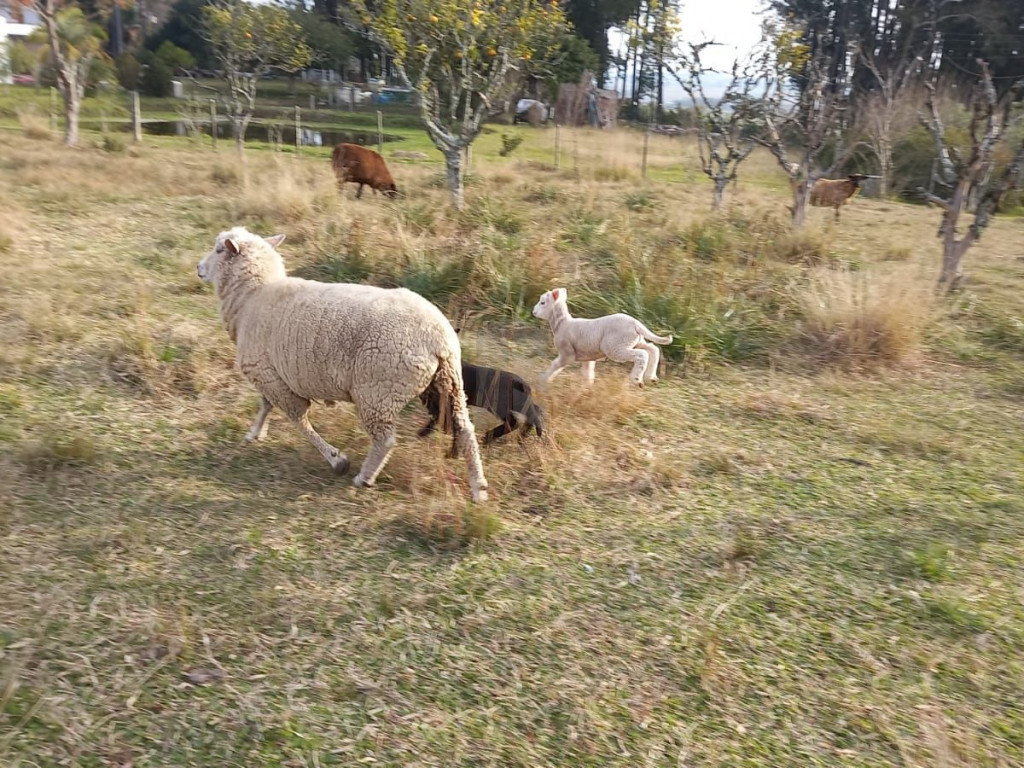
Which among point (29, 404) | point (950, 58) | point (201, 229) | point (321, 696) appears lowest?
point (321, 696)

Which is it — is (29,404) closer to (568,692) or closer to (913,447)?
(568,692)

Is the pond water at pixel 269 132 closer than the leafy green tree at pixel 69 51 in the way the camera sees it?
No

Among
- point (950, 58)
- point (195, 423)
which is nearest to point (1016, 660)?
point (195, 423)

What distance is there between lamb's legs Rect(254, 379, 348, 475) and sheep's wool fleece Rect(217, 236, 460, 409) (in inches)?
2.8

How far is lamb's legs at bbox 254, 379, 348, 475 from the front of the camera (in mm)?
4391

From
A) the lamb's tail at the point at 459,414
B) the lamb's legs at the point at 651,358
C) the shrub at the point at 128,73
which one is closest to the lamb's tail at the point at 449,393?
the lamb's tail at the point at 459,414

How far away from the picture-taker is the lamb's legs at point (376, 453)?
408 cm

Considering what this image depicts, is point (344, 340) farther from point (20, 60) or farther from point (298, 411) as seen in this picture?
point (20, 60)

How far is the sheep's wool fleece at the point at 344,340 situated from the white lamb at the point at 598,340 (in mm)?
1682

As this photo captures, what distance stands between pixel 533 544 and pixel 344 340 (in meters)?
1.49

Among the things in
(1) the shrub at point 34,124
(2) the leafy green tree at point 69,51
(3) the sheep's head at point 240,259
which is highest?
(2) the leafy green tree at point 69,51

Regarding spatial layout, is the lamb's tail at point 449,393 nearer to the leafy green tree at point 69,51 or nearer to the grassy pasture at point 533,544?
the grassy pasture at point 533,544

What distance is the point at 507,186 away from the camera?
15.2 meters

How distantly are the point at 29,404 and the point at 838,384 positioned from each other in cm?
612
